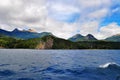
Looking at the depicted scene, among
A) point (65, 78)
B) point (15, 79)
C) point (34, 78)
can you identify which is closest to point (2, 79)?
point (15, 79)

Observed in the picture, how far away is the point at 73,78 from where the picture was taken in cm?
3184

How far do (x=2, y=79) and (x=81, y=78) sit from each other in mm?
11721

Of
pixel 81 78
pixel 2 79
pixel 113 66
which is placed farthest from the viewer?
pixel 113 66

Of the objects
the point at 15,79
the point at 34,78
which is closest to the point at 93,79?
the point at 34,78

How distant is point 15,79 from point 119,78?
1540 centimetres

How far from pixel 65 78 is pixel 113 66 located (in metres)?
14.9

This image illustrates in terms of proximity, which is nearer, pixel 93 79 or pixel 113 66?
pixel 93 79

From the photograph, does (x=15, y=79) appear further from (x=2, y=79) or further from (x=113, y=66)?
(x=113, y=66)

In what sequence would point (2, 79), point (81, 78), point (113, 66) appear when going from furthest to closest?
point (113, 66) < point (81, 78) < point (2, 79)

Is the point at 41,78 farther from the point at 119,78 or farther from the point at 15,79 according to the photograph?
the point at 119,78

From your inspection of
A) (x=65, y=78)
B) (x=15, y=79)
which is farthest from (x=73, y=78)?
(x=15, y=79)

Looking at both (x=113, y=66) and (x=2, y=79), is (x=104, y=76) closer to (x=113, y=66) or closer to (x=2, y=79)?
(x=113, y=66)

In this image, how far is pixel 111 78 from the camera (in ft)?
105

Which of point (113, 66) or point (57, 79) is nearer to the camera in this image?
point (57, 79)
